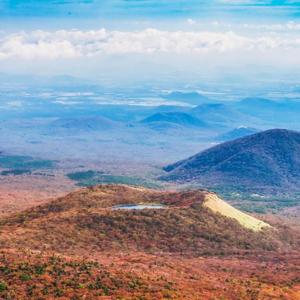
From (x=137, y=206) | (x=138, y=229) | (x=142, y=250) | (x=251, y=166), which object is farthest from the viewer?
(x=251, y=166)

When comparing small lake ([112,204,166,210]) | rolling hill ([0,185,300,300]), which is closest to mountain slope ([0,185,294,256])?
rolling hill ([0,185,300,300])

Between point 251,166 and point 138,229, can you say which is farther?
point 251,166

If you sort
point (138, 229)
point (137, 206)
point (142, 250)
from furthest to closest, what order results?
point (137, 206) → point (138, 229) → point (142, 250)

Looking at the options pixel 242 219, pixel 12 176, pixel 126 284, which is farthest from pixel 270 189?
pixel 126 284

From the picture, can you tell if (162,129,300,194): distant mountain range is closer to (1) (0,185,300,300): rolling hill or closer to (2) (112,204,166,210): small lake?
(2) (112,204,166,210): small lake

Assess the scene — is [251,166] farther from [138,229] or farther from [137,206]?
[138,229]

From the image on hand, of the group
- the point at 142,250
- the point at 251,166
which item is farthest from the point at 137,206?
the point at 251,166
